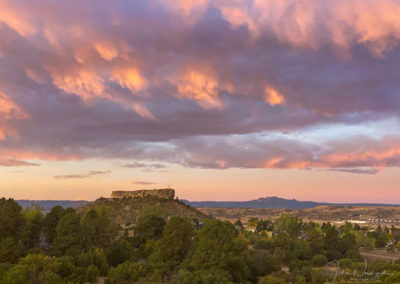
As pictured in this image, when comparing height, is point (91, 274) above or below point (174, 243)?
below

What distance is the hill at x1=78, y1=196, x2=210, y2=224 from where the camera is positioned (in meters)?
140

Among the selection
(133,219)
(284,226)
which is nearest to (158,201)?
(133,219)

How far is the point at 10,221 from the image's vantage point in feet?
201

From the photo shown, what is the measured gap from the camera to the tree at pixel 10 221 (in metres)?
60.4

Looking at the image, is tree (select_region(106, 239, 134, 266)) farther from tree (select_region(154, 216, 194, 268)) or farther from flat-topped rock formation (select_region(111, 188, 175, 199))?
flat-topped rock formation (select_region(111, 188, 175, 199))

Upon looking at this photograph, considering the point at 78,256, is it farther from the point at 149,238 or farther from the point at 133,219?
the point at 133,219

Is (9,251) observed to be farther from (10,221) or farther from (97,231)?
(97,231)

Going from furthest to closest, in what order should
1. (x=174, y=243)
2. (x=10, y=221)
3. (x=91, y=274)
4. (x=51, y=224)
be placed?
(x=51, y=224) < (x=10, y=221) < (x=174, y=243) < (x=91, y=274)

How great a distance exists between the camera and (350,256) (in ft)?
233

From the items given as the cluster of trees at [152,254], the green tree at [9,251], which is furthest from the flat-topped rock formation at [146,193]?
the green tree at [9,251]

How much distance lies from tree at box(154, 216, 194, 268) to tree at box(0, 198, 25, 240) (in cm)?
2174

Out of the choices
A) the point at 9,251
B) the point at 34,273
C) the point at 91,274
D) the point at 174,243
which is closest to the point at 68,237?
the point at 9,251

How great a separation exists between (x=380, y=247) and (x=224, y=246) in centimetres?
6831

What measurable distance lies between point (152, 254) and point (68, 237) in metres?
12.4
